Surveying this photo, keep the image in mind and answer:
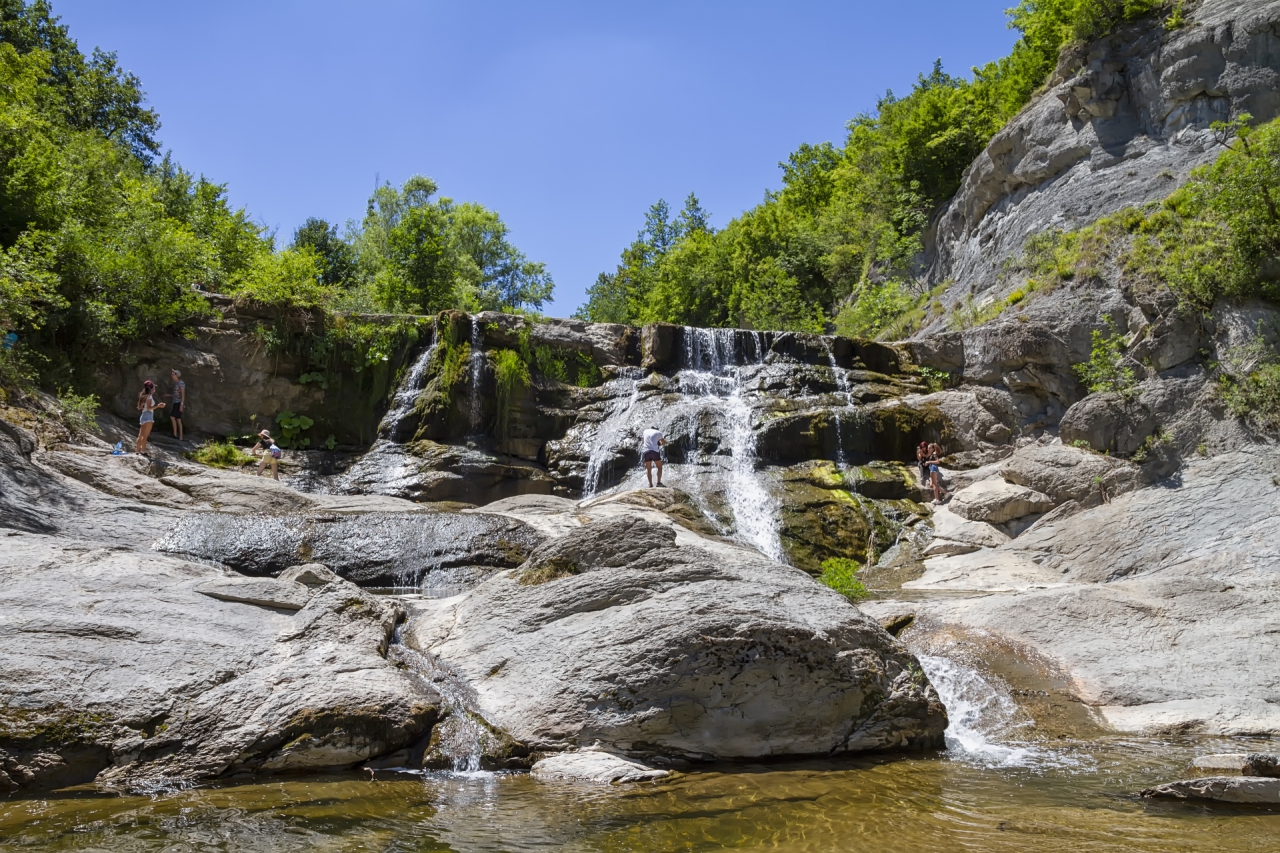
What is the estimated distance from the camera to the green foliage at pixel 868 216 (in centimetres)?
3269

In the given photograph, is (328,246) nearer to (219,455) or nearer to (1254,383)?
(219,455)

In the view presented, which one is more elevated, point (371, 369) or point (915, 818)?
point (371, 369)

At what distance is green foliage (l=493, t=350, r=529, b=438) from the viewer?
22219 mm

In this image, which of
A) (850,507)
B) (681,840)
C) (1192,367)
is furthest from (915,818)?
(1192,367)

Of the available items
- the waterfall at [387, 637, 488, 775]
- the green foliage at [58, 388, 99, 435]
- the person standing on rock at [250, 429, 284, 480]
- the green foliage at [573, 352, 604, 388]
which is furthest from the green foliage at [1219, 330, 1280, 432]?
the green foliage at [58, 388, 99, 435]

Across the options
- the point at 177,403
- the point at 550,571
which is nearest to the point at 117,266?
the point at 177,403

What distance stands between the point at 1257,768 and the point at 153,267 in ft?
74.7

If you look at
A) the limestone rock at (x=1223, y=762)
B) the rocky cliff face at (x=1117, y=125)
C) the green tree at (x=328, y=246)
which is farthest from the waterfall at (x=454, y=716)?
A: the green tree at (x=328, y=246)

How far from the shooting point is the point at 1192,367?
1791cm

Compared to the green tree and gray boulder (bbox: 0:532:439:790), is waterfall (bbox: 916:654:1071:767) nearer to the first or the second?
gray boulder (bbox: 0:532:439:790)

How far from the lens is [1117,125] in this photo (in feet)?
87.5

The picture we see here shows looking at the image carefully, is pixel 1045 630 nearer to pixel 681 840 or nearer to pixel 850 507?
pixel 681 840

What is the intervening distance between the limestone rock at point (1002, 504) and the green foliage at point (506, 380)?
1102cm

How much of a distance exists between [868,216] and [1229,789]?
120 ft
